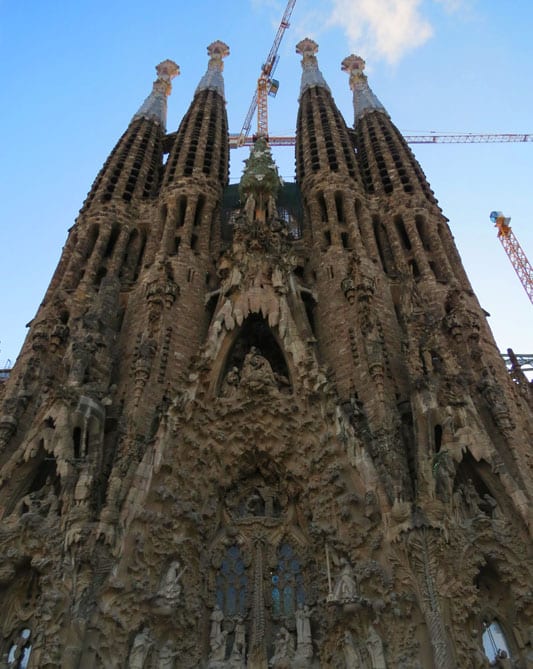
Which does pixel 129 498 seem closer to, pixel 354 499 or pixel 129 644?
pixel 129 644

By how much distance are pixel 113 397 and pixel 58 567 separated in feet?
15.3

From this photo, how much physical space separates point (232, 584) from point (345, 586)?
101 inches

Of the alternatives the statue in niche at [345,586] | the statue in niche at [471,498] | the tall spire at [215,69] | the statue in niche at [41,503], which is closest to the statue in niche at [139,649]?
the statue in niche at [41,503]

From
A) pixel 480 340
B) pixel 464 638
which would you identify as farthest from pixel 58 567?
pixel 480 340

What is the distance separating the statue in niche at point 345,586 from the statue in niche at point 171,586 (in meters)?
2.63

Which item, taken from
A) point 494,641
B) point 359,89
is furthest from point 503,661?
point 359,89

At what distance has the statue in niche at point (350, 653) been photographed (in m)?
9.82

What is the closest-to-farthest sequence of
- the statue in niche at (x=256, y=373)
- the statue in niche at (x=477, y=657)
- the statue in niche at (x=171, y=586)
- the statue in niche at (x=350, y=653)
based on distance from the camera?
the statue in niche at (x=477, y=657), the statue in niche at (x=350, y=653), the statue in niche at (x=171, y=586), the statue in niche at (x=256, y=373)

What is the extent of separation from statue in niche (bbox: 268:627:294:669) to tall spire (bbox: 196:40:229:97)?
2495 centimetres

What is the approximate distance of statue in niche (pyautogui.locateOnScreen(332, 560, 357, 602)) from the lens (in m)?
10.1

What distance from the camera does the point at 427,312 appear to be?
14703mm

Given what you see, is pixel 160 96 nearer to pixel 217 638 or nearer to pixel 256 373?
pixel 256 373

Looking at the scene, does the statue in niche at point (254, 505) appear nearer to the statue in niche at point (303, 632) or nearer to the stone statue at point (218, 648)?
the statue in niche at point (303, 632)

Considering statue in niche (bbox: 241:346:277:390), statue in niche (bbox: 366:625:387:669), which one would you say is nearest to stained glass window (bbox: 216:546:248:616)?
statue in niche (bbox: 366:625:387:669)
